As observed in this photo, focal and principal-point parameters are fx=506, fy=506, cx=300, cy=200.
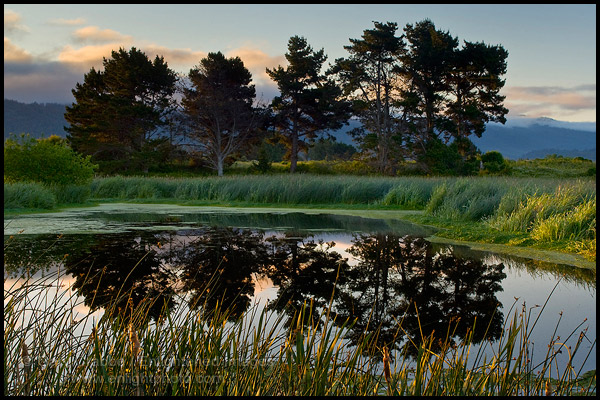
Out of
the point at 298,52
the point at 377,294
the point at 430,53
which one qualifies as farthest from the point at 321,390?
the point at 298,52

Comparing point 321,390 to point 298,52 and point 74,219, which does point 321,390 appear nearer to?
point 74,219

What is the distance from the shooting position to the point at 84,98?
3881cm

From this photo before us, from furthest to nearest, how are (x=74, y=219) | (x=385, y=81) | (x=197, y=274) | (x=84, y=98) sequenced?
(x=84, y=98) < (x=385, y=81) < (x=74, y=219) < (x=197, y=274)

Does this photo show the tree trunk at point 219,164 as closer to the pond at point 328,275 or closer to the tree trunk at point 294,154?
the tree trunk at point 294,154

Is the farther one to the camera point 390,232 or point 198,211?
point 198,211

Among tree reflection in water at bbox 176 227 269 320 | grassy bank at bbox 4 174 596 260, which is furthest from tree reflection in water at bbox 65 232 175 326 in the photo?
grassy bank at bbox 4 174 596 260

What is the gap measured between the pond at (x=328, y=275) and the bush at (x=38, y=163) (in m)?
5.78

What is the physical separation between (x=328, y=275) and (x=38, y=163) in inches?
521

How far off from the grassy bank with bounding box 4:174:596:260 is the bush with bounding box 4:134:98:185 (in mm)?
558

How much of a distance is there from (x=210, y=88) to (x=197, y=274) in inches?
1194

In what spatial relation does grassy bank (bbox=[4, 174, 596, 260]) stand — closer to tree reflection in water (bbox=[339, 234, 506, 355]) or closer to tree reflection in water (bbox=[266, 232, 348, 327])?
tree reflection in water (bbox=[339, 234, 506, 355])

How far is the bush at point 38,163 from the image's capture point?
51.3 feet

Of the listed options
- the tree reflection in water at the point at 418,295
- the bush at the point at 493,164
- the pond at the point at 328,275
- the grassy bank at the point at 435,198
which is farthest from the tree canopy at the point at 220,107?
the tree reflection in water at the point at 418,295

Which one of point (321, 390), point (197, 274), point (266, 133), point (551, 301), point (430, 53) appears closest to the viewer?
point (321, 390)
